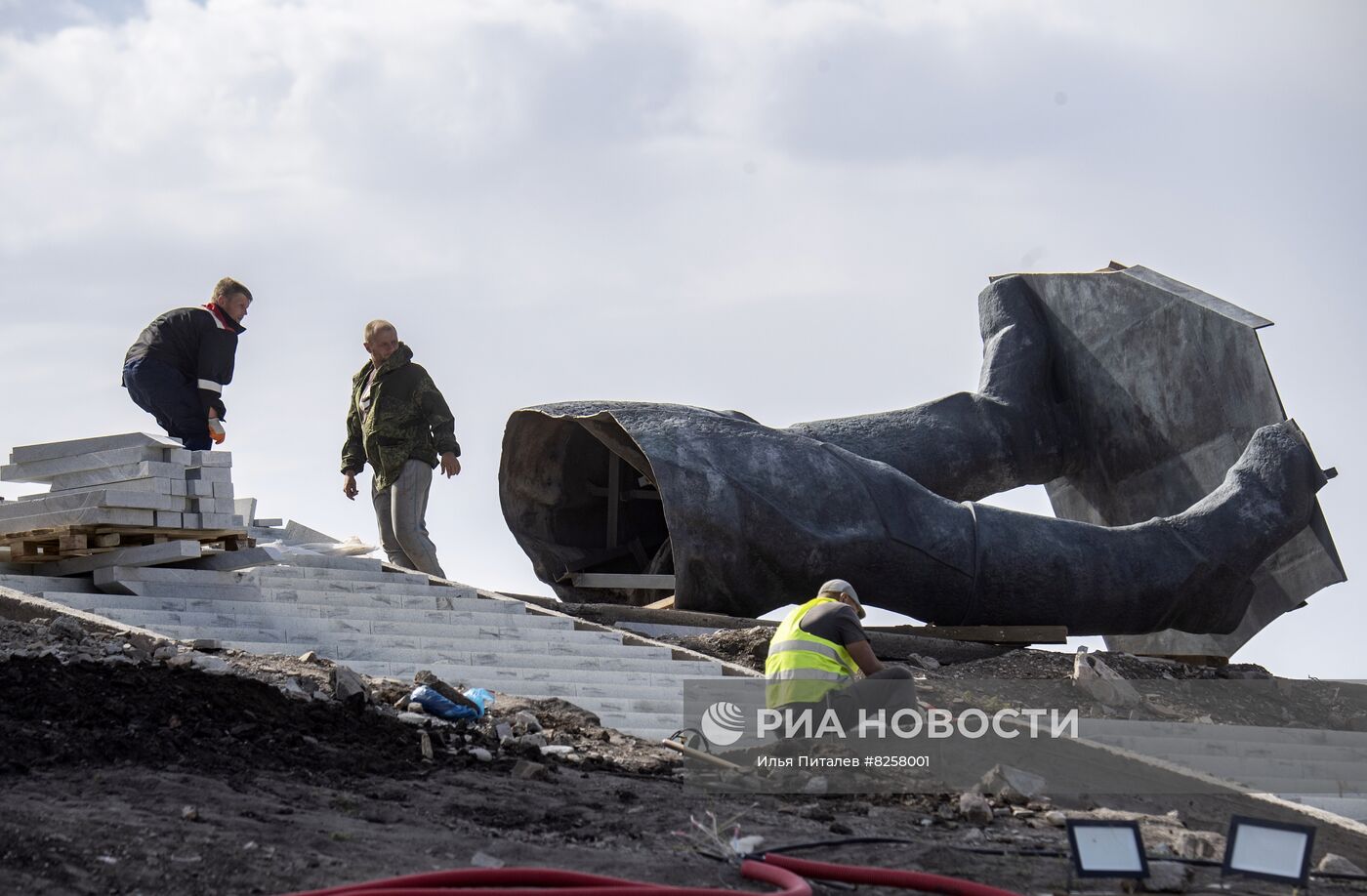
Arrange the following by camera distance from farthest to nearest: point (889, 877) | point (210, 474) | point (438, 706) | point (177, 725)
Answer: point (210, 474), point (438, 706), point (177, 725), point (889, 877)

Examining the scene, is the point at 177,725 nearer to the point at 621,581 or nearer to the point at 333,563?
the point at 333,563

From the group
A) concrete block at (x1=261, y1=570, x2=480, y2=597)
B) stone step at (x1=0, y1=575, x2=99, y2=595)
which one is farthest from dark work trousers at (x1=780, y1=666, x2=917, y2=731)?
stone step at (x1=0, y1=575, x2=99, y2=595)

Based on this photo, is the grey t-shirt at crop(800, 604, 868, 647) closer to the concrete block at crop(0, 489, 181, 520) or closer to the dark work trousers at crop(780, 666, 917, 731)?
the dark work trousers at crop(780, 666, 917, 731)

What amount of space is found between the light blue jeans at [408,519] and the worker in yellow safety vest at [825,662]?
4350mm

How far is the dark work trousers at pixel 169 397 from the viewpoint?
9.23m

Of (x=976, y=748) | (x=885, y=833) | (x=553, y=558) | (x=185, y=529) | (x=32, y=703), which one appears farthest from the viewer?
(x=553, y=558)

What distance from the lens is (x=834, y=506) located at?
11.4 meters

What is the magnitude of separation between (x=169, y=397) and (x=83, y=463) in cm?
79

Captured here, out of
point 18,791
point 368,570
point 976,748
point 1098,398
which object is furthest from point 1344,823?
point 1098,398

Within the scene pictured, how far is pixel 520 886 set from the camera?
12.8ft

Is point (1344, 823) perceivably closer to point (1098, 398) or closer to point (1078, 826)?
point (1078, 826)

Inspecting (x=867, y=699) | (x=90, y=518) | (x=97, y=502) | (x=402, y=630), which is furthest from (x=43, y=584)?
(x=867, y=699)

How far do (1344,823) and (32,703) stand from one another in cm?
512

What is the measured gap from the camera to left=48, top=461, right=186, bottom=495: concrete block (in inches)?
335
